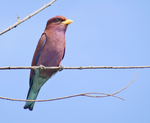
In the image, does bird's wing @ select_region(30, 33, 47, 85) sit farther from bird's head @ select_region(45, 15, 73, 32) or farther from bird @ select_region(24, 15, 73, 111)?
bird's head @ select_region(45, 15, 73, 32)

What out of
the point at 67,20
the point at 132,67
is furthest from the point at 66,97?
the point at 67,20

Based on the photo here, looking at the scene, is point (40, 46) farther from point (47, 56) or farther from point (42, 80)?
point (42, 80)

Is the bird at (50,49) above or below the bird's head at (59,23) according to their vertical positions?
below

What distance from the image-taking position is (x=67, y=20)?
15.8 feet

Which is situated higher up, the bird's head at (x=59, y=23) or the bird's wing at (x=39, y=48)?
the bird's head at (x=59, y=23)

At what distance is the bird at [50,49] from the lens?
4668 millimetres

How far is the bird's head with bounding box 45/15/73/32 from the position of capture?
478 centimetres

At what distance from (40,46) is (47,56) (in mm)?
230

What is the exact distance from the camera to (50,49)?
468 cm

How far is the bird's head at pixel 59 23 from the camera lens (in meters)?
4.78

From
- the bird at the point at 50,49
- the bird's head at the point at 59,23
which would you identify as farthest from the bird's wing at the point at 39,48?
the bird's head at the point at 59,23

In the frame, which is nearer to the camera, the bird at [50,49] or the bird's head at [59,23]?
the bird at [50,49]

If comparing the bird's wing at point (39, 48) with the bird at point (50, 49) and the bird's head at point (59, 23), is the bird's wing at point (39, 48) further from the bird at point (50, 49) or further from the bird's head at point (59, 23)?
the bird's head at point (59, 23)

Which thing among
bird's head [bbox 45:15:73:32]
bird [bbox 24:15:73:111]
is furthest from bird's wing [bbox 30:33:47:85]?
bird's head [bbox 45:15:73:32]
